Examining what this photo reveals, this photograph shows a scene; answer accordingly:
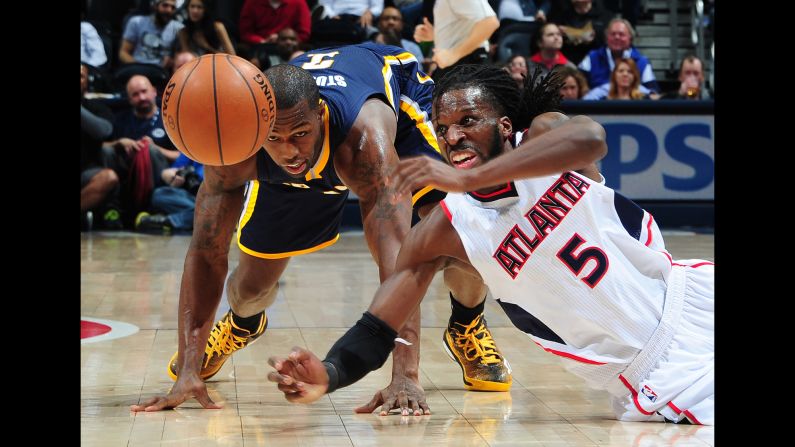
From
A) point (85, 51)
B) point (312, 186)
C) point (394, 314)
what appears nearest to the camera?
point (394, 314)

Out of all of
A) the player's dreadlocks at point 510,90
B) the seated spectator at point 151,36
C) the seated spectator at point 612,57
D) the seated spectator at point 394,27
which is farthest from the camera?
the seated spectator at point 151,36

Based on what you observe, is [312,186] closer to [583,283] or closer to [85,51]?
[583,283]

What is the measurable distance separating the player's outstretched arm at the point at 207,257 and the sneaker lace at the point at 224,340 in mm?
559

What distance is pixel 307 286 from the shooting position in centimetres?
774

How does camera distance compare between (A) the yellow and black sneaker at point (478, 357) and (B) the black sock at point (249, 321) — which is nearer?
(A) the yellow and black sneaker at point (478, 357)

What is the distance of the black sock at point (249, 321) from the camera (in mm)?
4949

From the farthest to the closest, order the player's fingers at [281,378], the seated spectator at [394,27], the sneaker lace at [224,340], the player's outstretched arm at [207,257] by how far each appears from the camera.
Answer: the seated spectator at [394,27] < the sneaker lace at [224,340] < the player's outstretched arm at [207,257] < the player's fingers at [281,378]

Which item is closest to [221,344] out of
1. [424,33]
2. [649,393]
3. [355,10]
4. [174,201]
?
[649,393]

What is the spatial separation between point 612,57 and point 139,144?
17.2 feet

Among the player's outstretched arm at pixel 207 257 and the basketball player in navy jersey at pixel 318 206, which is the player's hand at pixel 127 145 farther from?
the player's outstretched arm at pixel 207 257

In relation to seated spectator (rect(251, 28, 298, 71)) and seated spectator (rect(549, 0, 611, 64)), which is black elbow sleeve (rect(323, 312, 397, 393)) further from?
seated spectator (rect(549, 0, 611, 64))

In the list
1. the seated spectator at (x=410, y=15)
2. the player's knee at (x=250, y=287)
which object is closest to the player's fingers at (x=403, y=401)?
the player's knee at (x=250, y=287)

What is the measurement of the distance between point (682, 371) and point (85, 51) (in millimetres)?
10165
